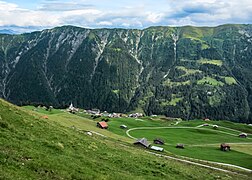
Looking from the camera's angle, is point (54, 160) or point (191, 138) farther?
point (191, 138)

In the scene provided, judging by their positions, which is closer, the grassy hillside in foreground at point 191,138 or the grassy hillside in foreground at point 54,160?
the grassy hillside in foreground at point 54,160

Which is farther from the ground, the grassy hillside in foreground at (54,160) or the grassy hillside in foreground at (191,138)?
the grassy hillside in foreground at (54,160)

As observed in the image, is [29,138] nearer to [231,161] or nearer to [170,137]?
[231,161]

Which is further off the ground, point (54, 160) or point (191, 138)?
point (54, 160)

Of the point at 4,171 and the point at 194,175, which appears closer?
the point at 4,171

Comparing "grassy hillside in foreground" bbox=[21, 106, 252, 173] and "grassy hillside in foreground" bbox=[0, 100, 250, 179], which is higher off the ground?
"grassy hillside in foreground" bbox=[0, 100, 250, 179]

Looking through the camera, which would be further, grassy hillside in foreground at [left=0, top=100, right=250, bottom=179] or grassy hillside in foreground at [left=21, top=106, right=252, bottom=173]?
grassy hillside in foreground at [left=21, top=106, right=252, bottom=173]

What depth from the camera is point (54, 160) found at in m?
24.5

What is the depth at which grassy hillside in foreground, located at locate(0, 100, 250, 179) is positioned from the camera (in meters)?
21.2

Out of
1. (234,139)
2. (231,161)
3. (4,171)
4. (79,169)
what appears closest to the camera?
(4,171)

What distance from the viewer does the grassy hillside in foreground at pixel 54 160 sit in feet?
69.5

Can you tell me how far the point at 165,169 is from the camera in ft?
122

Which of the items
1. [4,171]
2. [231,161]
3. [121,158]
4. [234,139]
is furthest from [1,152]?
[234,139]

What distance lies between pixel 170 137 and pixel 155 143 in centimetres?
2415
